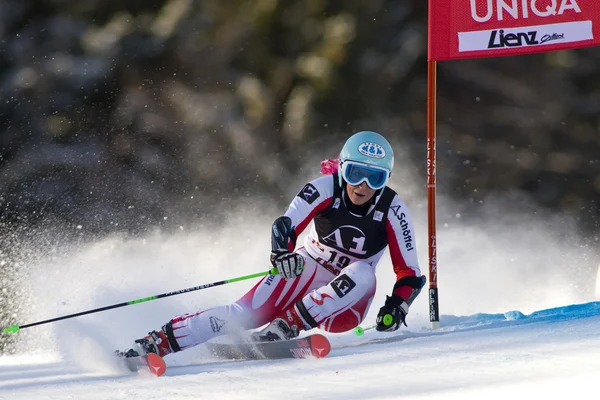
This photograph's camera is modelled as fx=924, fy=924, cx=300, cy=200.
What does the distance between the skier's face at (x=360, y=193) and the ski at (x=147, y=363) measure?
50.2 inches

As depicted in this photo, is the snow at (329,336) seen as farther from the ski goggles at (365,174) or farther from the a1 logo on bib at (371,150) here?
the a1 logo on bib at (371,150)

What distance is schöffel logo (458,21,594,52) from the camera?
5211mm

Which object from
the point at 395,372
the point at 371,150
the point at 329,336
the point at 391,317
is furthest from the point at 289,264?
the point at 329,336

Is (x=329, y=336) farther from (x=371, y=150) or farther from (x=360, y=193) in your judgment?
(x=371, y=150)

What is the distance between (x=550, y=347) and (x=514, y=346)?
0.56 feet

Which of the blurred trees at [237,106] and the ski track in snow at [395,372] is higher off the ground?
the blurred trees at [237,106]

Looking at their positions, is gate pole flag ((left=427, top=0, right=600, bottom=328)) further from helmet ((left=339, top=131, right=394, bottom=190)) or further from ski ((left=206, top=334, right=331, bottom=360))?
ski ((left=206, top=334, right=331, bottom=360))

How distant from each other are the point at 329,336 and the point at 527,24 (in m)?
2.13

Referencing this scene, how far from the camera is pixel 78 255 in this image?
8.57 meters

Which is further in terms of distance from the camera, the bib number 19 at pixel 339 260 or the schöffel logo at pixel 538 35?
the schöffel logo at pixel 538 35

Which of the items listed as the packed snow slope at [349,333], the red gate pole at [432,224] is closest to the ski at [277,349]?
the packed snow slope at [349,333]

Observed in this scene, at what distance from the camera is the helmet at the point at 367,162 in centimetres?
458

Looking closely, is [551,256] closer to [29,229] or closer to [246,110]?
[246,110]

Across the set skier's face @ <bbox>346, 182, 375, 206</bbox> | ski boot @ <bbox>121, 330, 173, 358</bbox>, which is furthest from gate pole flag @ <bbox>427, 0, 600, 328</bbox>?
ski boot @ <bbox>121, 330, 173, 358</bbox>
